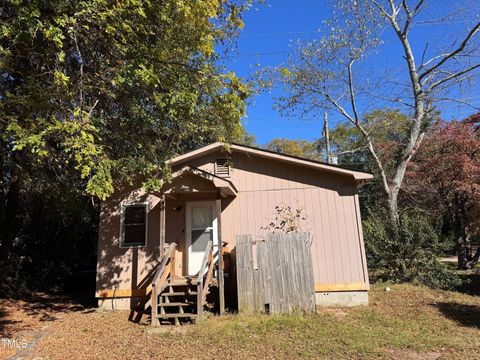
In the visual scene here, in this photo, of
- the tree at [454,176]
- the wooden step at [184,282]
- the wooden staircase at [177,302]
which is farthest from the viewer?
the tree at [454,176]

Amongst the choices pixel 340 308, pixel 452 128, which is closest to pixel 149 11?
pixel 340 308

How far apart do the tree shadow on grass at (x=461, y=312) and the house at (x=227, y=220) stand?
67.9 inches

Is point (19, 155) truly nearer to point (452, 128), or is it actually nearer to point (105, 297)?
point (105, 297)

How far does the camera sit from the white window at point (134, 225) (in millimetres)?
9578

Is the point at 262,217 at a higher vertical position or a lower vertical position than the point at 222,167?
lower

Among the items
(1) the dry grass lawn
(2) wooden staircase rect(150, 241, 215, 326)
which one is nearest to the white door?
(2) wooden staircase rect(150, 241, 215, 326)

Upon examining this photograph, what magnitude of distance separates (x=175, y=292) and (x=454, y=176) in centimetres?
1149

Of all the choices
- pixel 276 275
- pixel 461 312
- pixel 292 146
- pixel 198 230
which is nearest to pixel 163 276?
pixel 198 230

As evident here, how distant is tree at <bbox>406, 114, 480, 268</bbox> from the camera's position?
44.2ft

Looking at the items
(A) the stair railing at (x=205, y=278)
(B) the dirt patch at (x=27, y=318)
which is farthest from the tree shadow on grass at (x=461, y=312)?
(B) the dirt patch at (x=27, y=318)

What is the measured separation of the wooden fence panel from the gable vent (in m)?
2.36

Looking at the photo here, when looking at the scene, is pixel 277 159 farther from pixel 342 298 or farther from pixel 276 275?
pixel 342 298

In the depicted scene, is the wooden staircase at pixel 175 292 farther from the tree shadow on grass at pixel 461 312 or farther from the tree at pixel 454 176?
the tree at pixel 454 176

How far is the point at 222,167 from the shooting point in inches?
397
